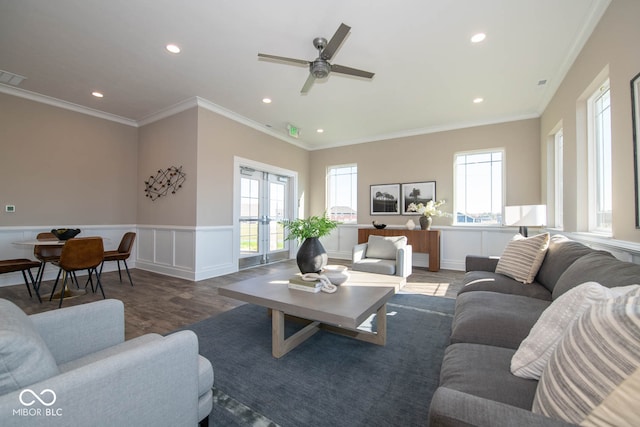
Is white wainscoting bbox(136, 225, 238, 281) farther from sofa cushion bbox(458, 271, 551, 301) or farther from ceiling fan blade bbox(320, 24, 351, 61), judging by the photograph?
sofa cushion bbox(458, 271, 551, 301)

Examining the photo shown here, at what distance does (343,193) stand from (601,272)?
5.50 metres

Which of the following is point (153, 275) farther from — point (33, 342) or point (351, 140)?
point (351, 140)

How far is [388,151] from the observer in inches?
238

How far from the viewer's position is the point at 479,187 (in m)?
5.21

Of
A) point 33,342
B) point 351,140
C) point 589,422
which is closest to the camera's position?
point 589,422

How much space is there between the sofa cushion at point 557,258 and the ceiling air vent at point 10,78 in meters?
6.54

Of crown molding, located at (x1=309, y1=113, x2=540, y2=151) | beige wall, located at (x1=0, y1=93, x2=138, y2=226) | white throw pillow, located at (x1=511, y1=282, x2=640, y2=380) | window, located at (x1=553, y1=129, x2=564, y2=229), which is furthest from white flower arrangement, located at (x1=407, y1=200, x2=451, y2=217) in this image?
beige wall, located at (x1=0, y1=93, x2=138, y2=226)

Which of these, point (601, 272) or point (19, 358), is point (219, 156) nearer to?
point (19, 358)

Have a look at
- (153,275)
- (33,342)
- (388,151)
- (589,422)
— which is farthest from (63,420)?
(388,151)

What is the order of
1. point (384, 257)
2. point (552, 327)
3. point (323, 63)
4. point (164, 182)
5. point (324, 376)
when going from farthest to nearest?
point (164, 182), point (384, 257), point (323, 63), point (324, 376), point (552, 327)

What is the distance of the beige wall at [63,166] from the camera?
3.94 meters

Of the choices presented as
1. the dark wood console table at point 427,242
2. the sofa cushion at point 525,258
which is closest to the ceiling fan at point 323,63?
the sofa cushion at point 525,258

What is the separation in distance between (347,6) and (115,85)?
11.7 ft

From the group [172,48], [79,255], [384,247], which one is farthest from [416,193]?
[79,255]
